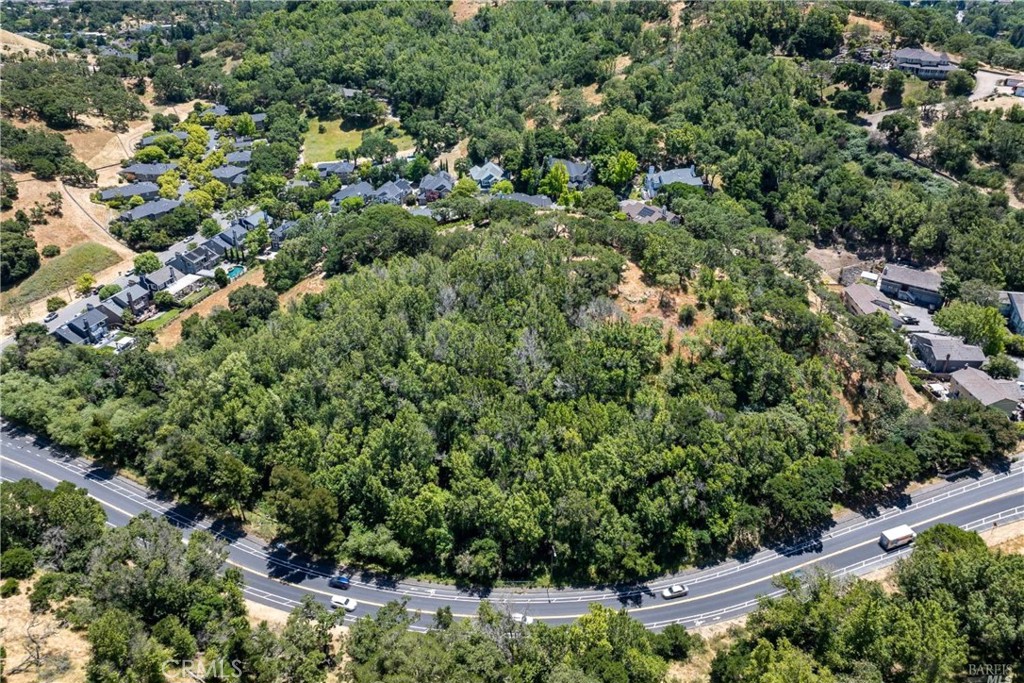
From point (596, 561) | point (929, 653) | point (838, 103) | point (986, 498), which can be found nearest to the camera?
point (929, 653)

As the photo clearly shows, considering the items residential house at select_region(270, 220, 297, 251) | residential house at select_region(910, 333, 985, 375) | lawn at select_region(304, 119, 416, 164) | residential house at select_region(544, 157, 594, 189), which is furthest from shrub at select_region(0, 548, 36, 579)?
lawn at select_region(304, 119, 416, 164)

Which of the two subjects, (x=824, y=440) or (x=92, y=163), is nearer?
(x=824, y=440)

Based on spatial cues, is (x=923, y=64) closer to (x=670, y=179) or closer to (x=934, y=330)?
(x=670, y=179)

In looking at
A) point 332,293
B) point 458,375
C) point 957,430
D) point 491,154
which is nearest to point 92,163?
point 491,154

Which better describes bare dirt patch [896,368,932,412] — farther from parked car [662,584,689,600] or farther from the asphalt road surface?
parked car [662,584,689,600]

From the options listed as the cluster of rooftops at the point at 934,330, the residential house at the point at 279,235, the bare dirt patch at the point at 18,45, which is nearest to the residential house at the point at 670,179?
the cluster of rooftops at the point at 934,330

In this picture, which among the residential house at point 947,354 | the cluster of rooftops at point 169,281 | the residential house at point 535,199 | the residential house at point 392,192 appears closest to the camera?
the residential house at point 947,354

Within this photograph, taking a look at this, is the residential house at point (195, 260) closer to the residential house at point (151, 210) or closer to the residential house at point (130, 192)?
the residential house at point (151, 210)

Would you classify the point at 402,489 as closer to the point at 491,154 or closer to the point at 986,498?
the point at 986,498
